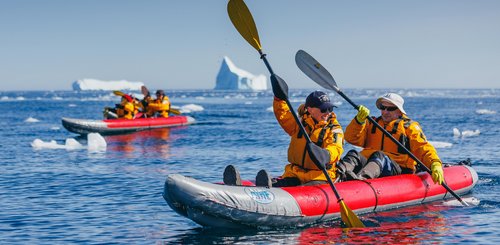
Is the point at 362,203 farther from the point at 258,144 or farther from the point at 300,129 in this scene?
the point at 258,144

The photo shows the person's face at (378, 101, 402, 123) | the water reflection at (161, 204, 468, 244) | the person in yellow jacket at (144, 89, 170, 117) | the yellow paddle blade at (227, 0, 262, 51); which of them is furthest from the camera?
the person in yellow jacket at (144, 89, 170, 117)

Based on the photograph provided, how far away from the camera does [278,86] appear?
337 inches

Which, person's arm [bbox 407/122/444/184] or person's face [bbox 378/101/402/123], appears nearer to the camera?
person's arm [bbox 407/122/444/184]

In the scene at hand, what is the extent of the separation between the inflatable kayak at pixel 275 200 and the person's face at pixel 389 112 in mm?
936

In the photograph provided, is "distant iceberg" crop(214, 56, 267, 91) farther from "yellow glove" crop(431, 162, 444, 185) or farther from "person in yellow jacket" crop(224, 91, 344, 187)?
"person in yellow jacket" crop(224, 91, 344, 187)

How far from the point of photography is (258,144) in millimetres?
21078

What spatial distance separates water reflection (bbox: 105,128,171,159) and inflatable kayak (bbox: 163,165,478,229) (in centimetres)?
905

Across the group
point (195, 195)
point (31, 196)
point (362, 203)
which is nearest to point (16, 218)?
point (31, 196)

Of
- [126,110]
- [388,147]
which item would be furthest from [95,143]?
[388,147]

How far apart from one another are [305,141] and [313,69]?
2104mm

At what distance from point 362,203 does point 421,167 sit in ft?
5.28

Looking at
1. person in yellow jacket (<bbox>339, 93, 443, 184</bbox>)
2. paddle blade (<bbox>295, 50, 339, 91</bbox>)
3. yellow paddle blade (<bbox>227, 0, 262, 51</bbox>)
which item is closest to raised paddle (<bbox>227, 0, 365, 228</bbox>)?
yellow paddle blade (<bbox>227, 0, 262, 51</bbox>)

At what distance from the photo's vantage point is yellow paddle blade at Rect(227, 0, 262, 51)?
9.73 meters

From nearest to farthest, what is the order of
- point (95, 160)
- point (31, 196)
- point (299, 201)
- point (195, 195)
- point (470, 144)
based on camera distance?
point (195, 195), point (299, 201), point (31, 196), point (95, 160), point (470, 144)
